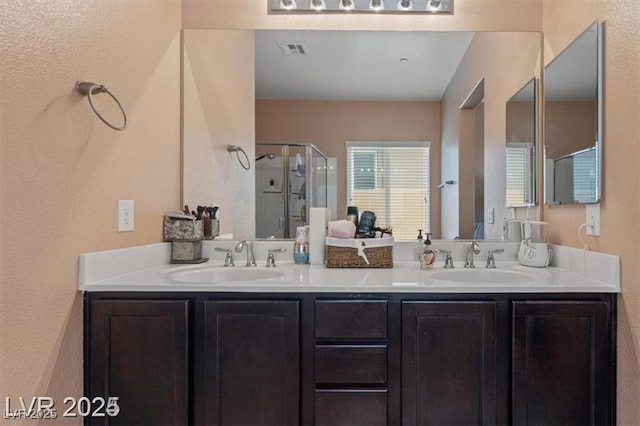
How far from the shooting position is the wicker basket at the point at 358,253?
1.65m

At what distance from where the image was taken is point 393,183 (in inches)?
75.7

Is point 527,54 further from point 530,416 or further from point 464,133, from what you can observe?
point 530,416

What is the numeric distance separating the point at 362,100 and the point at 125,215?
1.24m

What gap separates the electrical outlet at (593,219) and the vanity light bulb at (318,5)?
4.93ft

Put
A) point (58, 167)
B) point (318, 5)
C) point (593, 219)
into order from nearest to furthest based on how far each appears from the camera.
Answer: point (58, 167) < point (593, 219) < point (318, 5)

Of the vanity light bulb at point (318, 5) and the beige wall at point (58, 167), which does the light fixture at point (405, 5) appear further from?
the beige wall at point (58, 167)

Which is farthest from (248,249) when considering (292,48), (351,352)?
(292,48)

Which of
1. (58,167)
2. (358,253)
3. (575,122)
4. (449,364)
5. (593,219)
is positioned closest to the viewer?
(58,167)

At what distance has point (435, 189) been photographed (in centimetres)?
191

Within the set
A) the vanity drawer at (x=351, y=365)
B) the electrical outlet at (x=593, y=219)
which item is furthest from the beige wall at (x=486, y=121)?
the vanity drawer at (x=351, y=365)

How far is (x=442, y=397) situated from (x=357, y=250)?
25.8 inches

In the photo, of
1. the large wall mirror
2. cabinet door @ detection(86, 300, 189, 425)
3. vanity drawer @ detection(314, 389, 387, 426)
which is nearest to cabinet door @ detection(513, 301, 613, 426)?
vanity drawer @ detection(314, 389, 387, 426)

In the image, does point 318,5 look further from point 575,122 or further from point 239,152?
point 575,122

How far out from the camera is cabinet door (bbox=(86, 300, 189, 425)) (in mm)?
1243
